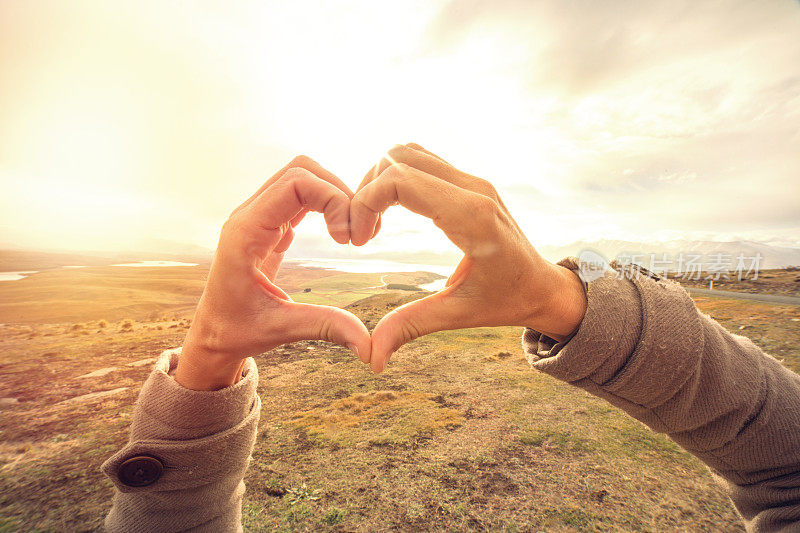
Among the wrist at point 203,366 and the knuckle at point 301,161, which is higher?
the knuckle at point 301,161

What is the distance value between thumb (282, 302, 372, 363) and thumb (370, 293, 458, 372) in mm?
75

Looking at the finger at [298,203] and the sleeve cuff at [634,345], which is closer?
the sleeve cuff at [634,345]

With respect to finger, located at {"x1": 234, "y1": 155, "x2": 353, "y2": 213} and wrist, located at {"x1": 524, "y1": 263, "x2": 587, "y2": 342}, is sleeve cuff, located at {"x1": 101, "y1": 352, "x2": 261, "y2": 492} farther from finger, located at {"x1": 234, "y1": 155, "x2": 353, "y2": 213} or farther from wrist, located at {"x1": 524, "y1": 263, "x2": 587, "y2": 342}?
wrist, located at {"x1": 524, "y1": 263, "x2": 587, "y2": 342}

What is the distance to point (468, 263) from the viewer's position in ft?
5.31

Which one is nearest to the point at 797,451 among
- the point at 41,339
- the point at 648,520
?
the point at 648,520

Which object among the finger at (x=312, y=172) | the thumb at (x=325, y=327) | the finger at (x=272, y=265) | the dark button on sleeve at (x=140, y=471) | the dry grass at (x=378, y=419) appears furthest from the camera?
the dry grass at (x=378, y=419)

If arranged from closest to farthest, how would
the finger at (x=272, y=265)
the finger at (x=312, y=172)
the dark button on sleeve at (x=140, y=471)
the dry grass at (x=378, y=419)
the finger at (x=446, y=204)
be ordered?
the finger at (x=446, y=204) < the dark button on sleeve at (x=140, y=471) < the finger at (x=312, y=172) < the finger at (x=272, y=265) < the dry grass at (x=378, y=419)

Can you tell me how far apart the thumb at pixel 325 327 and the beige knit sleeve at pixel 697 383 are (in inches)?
45.8

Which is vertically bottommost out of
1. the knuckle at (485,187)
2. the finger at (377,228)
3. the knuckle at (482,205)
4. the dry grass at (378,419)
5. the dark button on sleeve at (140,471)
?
the dry grass at (378,419)

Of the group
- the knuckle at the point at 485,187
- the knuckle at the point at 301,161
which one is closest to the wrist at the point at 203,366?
the knuckle at the point at 301,161

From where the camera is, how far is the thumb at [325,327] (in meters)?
1.75

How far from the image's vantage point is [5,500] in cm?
246

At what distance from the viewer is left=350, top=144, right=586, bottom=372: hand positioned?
4.99ft

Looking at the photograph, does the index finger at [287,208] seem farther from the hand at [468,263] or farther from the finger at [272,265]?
the finger at [272,265]
